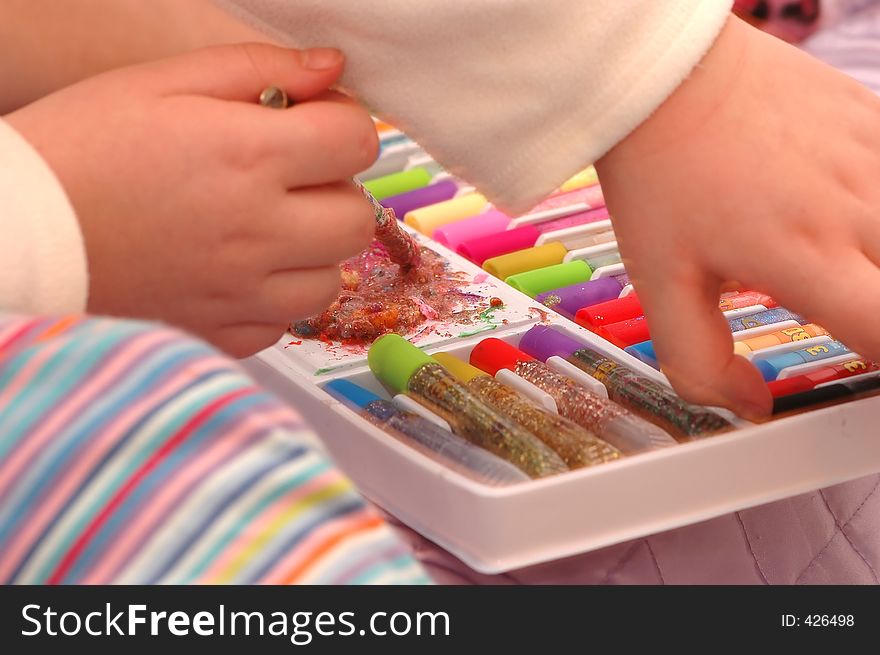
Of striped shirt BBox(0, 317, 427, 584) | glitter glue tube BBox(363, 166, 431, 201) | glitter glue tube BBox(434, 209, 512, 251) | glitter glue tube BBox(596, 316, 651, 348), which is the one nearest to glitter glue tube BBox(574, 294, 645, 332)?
glitter glue tube BBox(596, 316, 651, 348)

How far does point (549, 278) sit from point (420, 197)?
143mm

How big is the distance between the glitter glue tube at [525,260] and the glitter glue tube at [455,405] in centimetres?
12

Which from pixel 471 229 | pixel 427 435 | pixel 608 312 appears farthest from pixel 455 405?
pixel 471 229

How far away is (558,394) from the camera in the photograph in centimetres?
52

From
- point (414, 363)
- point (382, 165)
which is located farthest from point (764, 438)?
point (382, 165)

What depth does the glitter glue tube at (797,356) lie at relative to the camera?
507mm

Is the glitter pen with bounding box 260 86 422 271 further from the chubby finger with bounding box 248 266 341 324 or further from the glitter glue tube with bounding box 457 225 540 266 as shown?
the chubby finger with bounding box 248 266 341 324

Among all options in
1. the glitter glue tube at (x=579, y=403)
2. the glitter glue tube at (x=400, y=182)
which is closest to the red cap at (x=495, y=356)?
the glitter glue tube at (x=579, y=403)

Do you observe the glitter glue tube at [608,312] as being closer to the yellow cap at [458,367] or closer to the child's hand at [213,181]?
the yellow cap at [458,367]

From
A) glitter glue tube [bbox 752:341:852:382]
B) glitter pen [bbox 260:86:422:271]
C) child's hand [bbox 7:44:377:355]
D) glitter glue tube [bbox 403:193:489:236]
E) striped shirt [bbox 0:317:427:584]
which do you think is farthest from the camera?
glitter glue tube [bbox 403:193:489:236]

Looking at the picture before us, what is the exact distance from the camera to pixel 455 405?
50 cm

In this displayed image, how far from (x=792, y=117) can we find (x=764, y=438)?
118 millimetres

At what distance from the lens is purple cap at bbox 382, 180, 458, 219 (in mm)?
760

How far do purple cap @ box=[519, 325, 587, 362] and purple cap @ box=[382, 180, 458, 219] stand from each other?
192 mm
